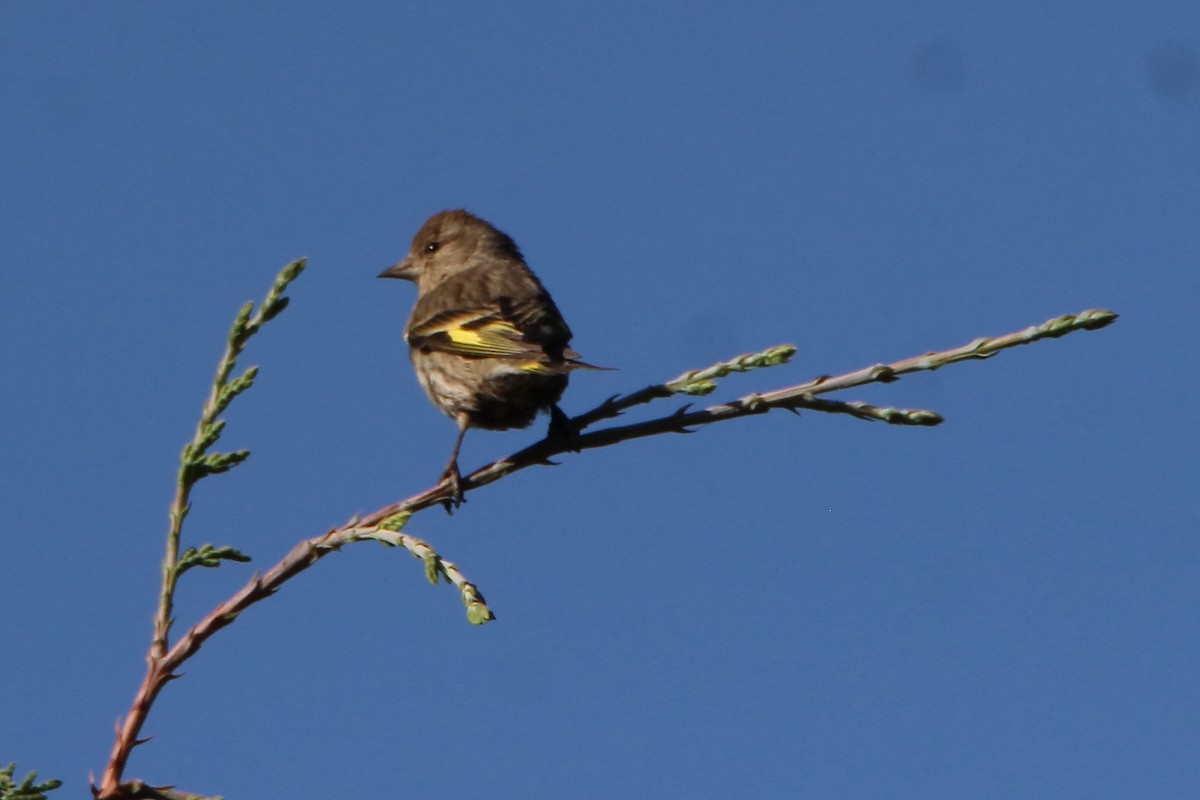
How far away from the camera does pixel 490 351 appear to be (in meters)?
5.45

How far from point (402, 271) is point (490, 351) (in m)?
2.48

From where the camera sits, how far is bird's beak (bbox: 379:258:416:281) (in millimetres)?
7766

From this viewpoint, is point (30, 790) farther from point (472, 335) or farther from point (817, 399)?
point (472, 335)

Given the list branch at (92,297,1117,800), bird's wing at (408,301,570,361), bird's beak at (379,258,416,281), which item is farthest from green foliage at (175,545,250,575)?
bird's beak at (379,258,416,281)

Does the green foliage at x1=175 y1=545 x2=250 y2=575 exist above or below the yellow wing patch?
below

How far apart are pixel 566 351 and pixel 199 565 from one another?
9.73ft

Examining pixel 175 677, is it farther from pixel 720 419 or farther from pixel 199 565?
pixel 720 419

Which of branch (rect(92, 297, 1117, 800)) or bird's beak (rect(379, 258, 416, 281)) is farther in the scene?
bird's beak (rect(379, 258, 416, 281))

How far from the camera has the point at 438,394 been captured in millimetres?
5863

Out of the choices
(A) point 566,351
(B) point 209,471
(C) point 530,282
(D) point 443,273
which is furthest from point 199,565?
(D) point 443,273

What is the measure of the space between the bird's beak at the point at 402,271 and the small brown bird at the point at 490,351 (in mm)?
626

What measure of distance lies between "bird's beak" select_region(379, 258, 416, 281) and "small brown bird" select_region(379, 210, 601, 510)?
2.05 feet

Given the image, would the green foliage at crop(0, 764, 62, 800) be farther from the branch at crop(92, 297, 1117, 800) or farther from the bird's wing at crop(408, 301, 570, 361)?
the bird's wing at crop(408, 301, 570, 361)

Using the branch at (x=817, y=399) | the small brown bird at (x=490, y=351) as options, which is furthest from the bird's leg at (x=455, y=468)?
the branch at (x=817, y=399)
